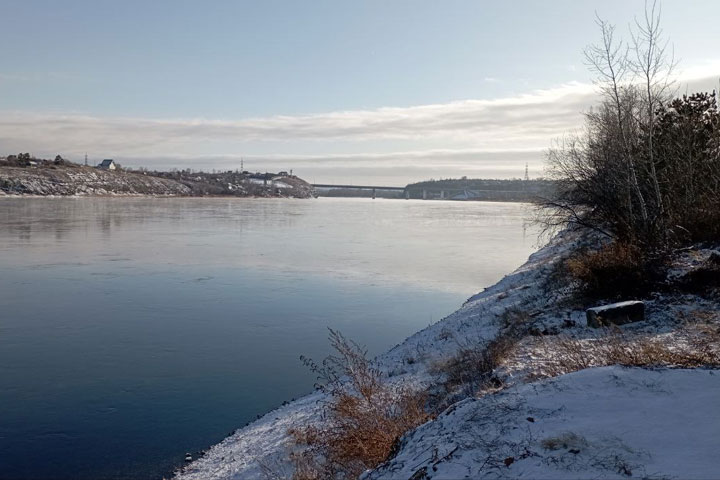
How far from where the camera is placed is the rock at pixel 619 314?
9.71m

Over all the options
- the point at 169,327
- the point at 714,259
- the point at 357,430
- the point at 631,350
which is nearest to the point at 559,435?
the point at 357,430

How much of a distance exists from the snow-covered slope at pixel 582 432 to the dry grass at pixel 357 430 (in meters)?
0.84

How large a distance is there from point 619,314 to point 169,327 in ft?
39.9

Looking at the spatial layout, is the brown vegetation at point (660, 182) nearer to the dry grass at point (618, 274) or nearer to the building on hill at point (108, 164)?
the dry grass at point (618, 274)

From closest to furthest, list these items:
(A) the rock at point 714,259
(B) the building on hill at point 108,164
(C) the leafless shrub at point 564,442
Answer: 1. (C) the leafless shrub at point 564,442
2. (A) the rock at point 714,259
3. (B) the building on hill at point 108,164

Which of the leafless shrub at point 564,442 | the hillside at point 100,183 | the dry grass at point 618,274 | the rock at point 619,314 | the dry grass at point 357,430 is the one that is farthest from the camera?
the hillside at point 100,183

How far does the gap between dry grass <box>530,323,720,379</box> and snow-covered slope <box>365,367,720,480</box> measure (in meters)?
0.83

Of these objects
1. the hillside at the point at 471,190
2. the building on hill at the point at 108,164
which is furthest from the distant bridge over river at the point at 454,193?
the building on hill at the point at 108,164

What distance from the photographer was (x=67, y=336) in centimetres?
1450

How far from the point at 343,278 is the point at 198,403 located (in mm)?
14127

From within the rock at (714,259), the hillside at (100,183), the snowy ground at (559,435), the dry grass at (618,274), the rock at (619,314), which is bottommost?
the snowy ground at (559,435)

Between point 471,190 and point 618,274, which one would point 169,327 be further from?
point 471,190

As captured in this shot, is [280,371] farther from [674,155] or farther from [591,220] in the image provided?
[674,155]

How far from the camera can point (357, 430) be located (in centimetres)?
744
